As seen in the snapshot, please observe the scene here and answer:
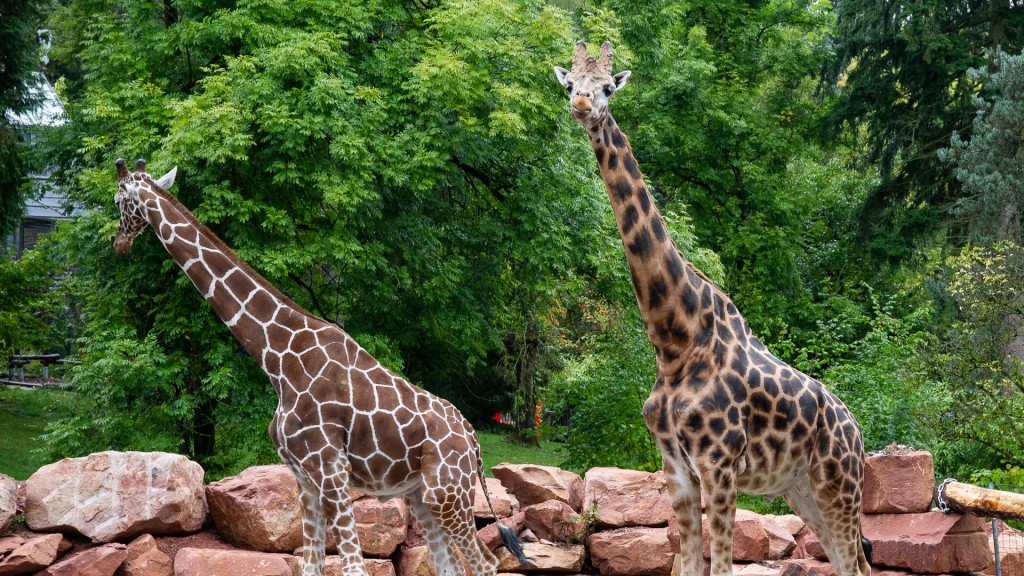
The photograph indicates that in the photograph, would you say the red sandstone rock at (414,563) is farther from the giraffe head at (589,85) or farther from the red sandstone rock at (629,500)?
the giraffe head at (589,85)

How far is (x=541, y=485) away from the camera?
9273mm

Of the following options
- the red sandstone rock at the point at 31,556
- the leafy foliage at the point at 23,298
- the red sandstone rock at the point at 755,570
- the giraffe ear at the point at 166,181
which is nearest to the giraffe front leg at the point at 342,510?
the giraffe ear at the point at 166,181

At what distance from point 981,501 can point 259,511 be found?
5.50m

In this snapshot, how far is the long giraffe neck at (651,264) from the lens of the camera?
5285 mm

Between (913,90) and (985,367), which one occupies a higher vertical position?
(913,90)

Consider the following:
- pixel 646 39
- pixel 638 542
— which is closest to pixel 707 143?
pixel 646 39

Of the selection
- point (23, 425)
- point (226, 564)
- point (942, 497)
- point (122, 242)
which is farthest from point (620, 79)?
point (23, 425)

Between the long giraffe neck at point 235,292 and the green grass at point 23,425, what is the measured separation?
8.17 m

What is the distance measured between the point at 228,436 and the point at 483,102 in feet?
18.3

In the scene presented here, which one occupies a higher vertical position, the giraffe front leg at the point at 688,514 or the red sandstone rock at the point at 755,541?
Result: the giraffe front leg at the point at 688,514

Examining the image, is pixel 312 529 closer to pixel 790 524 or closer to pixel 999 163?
pixel 790 524

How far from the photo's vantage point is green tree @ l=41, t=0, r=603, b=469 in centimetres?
1228

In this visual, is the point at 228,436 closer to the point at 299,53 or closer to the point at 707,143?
the point at 299,53

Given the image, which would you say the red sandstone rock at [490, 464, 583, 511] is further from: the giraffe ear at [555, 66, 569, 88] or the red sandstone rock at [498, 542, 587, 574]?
the giraffe ear at [555, 66, 569, 88]
